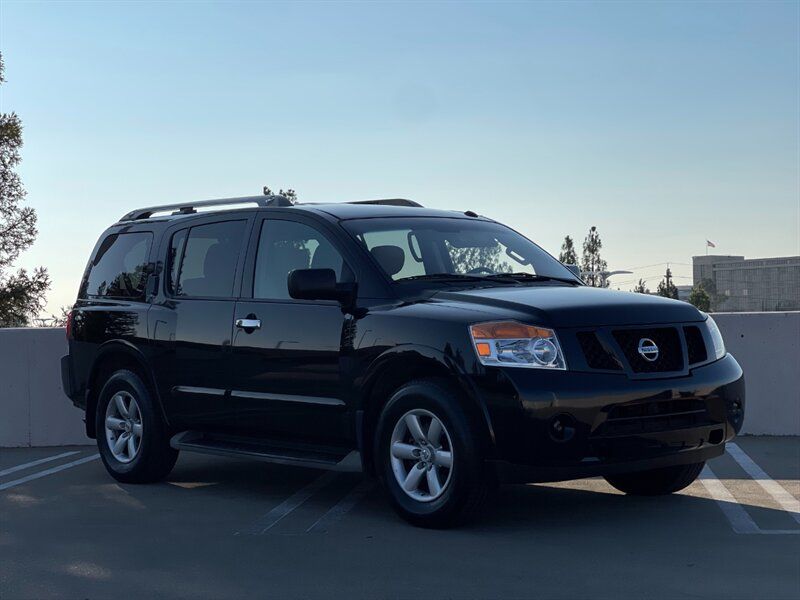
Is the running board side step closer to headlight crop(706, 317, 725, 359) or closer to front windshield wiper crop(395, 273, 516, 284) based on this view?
front windshield wiper crop(395, 273, 516, 284)

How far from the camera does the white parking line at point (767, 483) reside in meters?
7.55

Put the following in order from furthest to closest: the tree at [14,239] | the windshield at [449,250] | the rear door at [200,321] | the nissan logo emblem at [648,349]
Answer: the tree at [14,239] → the rear door at [200,321] → the windshield at [449,250] → the nissan logo emblem at [648,349]

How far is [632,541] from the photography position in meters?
6.48

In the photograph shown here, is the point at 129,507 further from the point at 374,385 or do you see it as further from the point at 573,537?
the point at 573,537

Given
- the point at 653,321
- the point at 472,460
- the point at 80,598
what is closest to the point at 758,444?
the point at 653,321

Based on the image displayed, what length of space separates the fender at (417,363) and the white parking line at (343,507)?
2.27 ft

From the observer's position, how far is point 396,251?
307 inches

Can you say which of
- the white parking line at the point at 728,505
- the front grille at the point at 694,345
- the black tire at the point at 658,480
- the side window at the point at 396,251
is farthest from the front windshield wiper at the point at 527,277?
the white parking line at the point at 728,505

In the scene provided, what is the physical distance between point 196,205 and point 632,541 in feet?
14.9

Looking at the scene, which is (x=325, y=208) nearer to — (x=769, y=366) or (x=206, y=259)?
(x=206, y=259)

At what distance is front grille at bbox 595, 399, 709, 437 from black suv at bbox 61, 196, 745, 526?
0.01m

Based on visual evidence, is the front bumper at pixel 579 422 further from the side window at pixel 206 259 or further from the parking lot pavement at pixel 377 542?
the side window at pixel 206 259

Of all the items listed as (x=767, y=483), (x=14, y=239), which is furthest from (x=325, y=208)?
(x=14, y=239)

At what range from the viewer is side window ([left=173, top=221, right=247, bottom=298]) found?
339 inches
